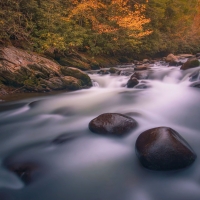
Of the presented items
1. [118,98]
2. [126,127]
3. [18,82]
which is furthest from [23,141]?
[18,82]

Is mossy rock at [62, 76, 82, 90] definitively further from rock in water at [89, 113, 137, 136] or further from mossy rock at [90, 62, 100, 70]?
mossy rock at [90, 62, 100, 70]

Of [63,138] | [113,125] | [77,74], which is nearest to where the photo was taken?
[113,125]

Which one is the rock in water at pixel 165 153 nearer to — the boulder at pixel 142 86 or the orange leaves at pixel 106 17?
the boulder at pixel 142 86

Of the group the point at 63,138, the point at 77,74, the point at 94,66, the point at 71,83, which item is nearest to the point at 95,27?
the point at 94,66

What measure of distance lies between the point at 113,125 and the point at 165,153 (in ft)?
3.81

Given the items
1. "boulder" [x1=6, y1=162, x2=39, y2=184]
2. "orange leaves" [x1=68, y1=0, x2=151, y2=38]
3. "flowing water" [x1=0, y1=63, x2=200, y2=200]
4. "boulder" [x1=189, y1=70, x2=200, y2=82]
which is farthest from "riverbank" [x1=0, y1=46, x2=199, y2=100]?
"orange leaves" [x1=68, y1=0, x2=151, y2=38]

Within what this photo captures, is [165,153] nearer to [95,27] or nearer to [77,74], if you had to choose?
[77,74]

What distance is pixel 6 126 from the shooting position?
441 centimetres

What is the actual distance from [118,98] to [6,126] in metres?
3.21

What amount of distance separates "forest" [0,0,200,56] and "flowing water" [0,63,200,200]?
12.8ft

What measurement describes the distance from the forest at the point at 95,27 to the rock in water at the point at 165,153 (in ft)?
22.1

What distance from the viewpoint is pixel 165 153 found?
2.56m

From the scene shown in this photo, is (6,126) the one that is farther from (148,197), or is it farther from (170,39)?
(170,39)

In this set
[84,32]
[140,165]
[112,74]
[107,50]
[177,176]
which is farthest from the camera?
[107,50]
